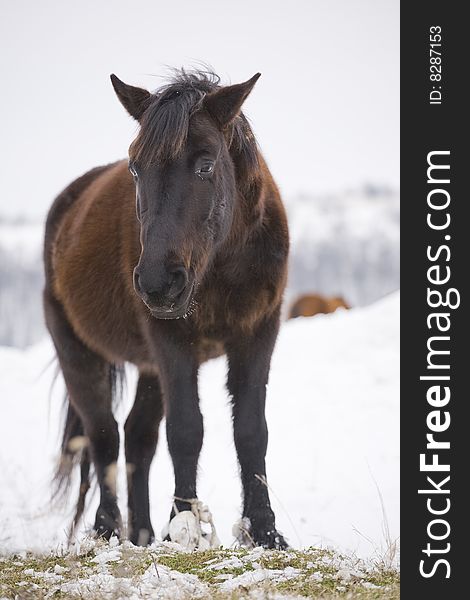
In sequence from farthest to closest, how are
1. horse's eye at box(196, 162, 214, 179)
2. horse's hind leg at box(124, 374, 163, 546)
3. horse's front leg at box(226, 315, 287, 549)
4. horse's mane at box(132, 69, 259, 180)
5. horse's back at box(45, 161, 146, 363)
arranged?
horse's hind leg at box(124, 374, 163, 546), horse's back at box(45, 161, 146, 363), horse's front leg at box(226, 315, 287, 549), horse's eye at box(196, 162, 214, 179), horse's mane at box(132, 69, 259, 180)

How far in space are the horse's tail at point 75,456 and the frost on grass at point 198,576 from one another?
101 inches

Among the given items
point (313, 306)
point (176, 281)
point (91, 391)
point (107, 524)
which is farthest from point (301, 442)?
point (313, 306)

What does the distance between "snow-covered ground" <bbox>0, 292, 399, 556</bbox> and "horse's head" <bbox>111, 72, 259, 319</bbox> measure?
1.97 m

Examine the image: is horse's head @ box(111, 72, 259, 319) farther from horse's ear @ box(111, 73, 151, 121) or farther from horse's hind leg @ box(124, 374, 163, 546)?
horse's hind leg @ box(124, 374, 163, 546)

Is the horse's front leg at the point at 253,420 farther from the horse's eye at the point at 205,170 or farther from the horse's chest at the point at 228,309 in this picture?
the horse's eye at the point at 205,170

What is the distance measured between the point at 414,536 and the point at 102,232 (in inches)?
124

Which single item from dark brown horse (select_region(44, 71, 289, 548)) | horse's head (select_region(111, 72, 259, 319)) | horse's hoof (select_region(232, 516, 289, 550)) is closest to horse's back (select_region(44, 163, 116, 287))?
dark brown horse (select_region(44, 71, 289, 548))

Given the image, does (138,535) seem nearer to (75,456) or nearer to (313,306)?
(75,456)

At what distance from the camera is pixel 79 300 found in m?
5.99

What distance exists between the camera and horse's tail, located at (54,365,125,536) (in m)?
6.67

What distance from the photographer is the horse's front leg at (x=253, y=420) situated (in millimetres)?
4801

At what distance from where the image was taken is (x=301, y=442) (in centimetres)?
932

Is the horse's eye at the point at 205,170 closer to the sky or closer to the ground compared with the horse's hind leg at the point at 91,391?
closer to the sky

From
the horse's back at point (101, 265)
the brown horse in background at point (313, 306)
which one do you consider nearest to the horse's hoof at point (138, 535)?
the horse's back at point (101, 265)
